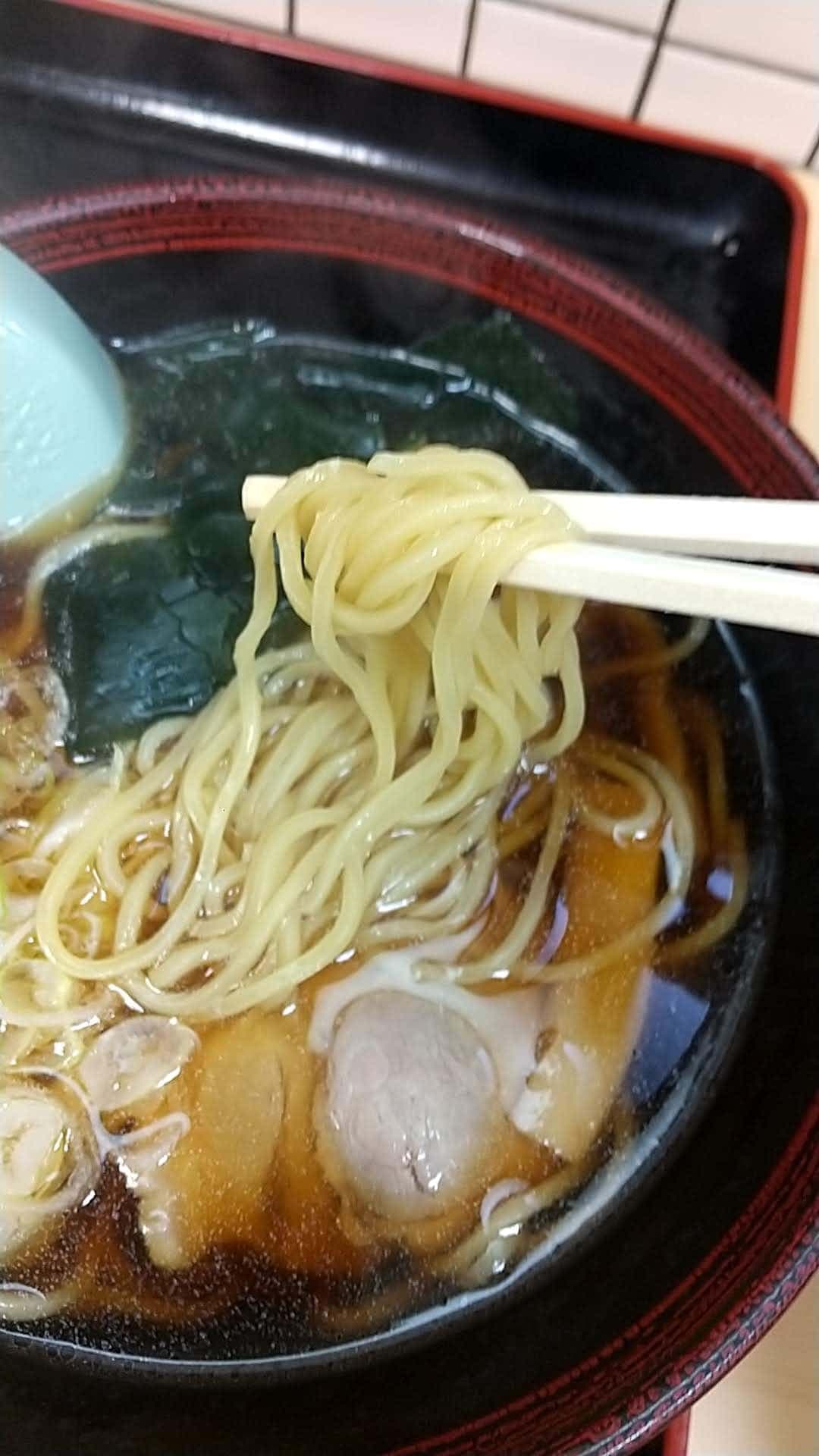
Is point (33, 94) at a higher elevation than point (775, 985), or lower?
higher

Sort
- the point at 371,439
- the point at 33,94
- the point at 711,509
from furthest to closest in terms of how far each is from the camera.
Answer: the point at 33,94
the point at 371,439
the point at 711,509

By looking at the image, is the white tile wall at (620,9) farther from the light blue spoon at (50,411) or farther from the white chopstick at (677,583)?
the white chopstick at (677,583)

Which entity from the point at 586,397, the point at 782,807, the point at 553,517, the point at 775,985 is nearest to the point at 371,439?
the point at 586,397

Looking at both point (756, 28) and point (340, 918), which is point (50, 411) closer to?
point (340, 918)

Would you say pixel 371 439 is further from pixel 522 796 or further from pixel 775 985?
pixel 775 985

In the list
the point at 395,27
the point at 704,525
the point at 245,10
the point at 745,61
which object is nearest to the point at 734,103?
A: the point at 745,61

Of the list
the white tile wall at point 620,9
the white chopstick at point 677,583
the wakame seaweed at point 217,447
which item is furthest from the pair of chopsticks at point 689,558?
the white tile wall at point 620,9

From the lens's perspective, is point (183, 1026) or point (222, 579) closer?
point (183, 1026)
